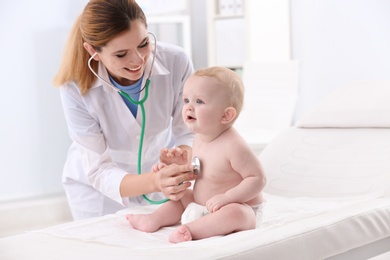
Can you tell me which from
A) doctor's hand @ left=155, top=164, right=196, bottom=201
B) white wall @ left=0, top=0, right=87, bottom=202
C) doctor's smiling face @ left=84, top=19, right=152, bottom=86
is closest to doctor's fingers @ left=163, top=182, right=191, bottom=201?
doctor's hand @ left=155, top=164, right=196, bottom=201

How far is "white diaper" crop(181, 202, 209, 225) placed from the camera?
1781mm

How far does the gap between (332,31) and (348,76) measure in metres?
0.35

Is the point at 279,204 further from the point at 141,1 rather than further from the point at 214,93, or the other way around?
the point at 141,1

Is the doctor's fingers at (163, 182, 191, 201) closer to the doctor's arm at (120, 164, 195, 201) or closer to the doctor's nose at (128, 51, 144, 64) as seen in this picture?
the doctor's arm at (120, 164, 195, 201)

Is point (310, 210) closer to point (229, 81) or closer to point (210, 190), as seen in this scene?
point (210, 190)

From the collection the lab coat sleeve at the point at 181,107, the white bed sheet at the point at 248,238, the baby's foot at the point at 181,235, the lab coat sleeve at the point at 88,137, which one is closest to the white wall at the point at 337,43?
the lab coat sleeve at the point at 181,107

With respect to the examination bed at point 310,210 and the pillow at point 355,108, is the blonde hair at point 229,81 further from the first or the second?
the pillow at point 355,108

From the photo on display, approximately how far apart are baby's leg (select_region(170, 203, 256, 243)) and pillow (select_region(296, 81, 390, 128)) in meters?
1.06

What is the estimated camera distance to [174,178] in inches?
69.2

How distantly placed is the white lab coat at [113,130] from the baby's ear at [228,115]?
1.29ft

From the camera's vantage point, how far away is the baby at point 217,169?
171 centimetres

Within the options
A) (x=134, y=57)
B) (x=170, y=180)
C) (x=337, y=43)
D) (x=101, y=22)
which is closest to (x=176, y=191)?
(x=170, y=180)

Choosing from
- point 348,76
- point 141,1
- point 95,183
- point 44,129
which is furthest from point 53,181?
point 95,183

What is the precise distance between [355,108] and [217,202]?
1.13 metres
